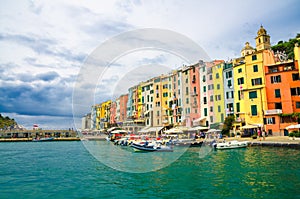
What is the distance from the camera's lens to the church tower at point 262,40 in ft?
216

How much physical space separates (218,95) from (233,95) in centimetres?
332

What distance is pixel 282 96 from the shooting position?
1451 inches

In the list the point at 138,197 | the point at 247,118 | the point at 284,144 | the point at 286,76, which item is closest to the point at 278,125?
the point at 247,118

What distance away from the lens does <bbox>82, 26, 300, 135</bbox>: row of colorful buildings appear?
36219 mm

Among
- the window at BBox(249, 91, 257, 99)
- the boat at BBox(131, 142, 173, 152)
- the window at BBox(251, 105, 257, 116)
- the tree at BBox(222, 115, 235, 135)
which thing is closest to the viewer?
the boat at BBox(131, 142, 173, 152)

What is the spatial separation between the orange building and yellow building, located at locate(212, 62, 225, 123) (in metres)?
8.19

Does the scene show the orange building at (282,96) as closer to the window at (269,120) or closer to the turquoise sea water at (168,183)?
the window at (269,120)

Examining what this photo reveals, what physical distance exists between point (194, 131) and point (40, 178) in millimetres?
31695

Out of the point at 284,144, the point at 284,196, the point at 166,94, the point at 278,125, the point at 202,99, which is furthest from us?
the point at 166,94

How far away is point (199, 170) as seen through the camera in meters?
16.8

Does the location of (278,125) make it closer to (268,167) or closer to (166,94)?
(268,167)

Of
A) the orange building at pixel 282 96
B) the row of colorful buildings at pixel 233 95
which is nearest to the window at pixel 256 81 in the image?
the row of colorful buildings at pixel 233 95

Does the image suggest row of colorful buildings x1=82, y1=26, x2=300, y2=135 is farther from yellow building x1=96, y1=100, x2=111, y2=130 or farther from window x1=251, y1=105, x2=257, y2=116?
yellow building x1=96, y1=100, x2=111, y2=130

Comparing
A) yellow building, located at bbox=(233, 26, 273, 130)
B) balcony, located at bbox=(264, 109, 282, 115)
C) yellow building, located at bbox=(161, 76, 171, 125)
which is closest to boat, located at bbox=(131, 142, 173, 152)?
yellow building, located at bbox=(233, 26, 273, 130)
